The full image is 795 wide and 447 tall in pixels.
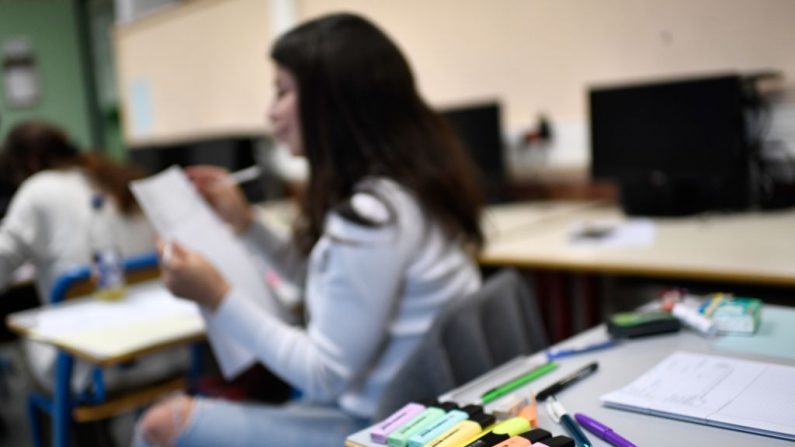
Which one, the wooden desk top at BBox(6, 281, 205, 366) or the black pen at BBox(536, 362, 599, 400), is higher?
the black pen at BBox(536, 362, 599, 400)

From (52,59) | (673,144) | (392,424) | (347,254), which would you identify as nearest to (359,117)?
(347,254)

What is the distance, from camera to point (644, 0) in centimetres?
272

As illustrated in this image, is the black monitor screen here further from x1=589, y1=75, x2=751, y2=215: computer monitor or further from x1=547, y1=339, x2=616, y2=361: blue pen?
x1=547, y1=339, x2=616, y2=361: blue pen

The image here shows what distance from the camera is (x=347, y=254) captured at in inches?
45.6

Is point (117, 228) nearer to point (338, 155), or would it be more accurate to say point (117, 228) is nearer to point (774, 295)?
point (338, 155)

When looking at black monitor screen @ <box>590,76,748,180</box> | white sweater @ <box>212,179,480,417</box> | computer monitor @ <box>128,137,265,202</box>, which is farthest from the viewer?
computer monitor @ <box>128,137,265,202</box>

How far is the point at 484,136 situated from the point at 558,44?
19.4 inches

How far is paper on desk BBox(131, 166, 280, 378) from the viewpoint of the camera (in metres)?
1.41

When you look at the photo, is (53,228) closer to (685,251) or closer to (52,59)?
(52,59)

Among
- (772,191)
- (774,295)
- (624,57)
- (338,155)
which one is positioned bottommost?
(774,295)

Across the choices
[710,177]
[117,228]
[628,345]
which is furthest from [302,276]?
[710,177]

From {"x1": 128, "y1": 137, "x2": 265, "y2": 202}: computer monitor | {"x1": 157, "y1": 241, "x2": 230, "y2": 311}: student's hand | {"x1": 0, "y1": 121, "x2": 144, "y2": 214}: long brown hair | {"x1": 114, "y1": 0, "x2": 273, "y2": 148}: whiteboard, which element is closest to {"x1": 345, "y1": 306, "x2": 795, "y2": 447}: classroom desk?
{"x1": 157, "y1": 241, "x2": 230, "y2": 311}: student's hand

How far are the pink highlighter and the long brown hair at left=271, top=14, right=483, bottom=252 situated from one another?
54cm

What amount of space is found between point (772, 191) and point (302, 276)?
1.67 metres
